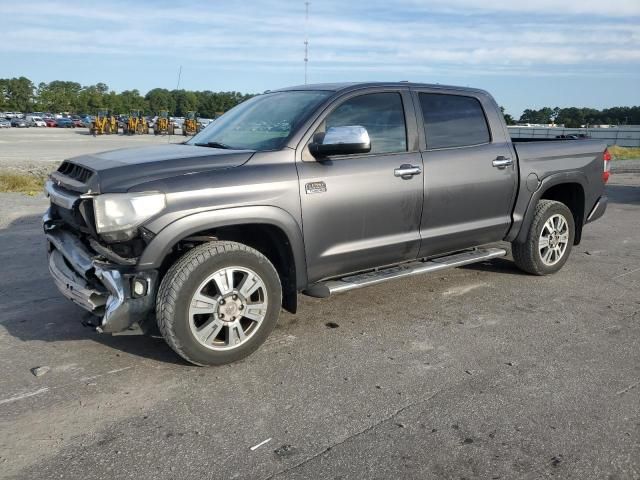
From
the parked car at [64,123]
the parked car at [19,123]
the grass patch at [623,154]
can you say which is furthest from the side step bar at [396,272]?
the parked car at [64,123]

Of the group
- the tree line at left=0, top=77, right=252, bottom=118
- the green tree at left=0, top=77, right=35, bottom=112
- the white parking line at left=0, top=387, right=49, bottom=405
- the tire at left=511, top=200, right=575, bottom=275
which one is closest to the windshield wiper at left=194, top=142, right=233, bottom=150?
the white parking line at left=0, top=387, right=49, bottom=405

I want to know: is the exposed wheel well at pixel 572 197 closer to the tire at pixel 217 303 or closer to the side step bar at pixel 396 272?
the side step bar at pixel 396 272

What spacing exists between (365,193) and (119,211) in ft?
5.87

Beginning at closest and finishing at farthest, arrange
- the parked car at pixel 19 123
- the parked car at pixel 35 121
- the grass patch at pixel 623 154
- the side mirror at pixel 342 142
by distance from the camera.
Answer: the side mirror at pixel 342 142 < the grass patch at pixel 623 154 < the parked car at pixel 19 123 < the parked car at pixel 35 121

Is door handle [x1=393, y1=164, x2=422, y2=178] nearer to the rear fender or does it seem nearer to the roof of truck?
the roof of truck

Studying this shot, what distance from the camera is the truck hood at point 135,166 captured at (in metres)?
3.63

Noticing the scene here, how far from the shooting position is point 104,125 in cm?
5191

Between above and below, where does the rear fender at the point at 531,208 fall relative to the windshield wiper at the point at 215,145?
below

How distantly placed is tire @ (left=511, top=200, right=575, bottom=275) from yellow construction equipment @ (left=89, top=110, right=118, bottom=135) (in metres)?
49.8

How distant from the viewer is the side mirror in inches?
160

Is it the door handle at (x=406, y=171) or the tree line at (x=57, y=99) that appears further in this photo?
the tree line at (x=57, y=99)

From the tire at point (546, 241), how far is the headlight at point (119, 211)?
3830 millimetres

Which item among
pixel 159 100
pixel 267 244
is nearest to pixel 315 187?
pixel 267 244

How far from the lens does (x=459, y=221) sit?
5.11 meters
